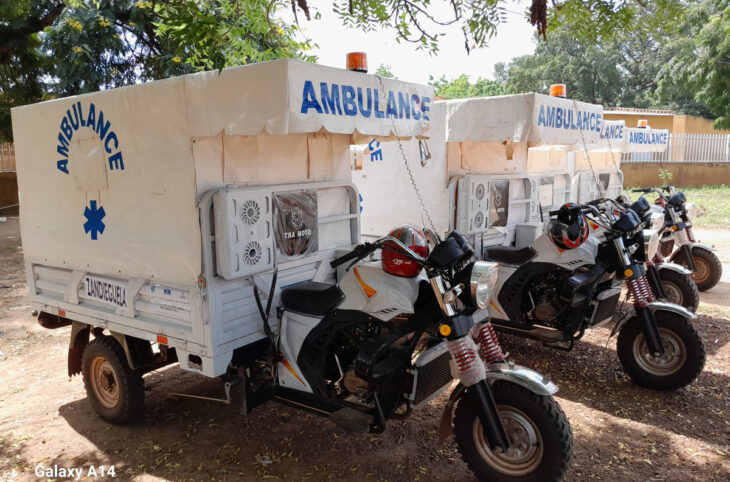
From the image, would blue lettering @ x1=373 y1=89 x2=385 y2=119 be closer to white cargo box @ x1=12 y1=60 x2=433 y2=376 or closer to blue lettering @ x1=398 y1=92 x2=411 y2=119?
white cargo box @ x1=12 y1=60 x2=433 y2=376

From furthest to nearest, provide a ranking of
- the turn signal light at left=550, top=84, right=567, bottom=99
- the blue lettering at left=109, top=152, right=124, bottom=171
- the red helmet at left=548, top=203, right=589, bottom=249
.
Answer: the turn signal light at left=550, top=84, right=567, bottom=99 → the red helmet at left=548, top=203, right=589, bottom=249 → the blue lettering at left=109, top=152, right=124, bottom=171

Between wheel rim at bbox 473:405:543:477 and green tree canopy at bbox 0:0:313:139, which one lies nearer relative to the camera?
wheel rim at bbox 473:405:543:477

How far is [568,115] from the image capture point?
519 centimetres

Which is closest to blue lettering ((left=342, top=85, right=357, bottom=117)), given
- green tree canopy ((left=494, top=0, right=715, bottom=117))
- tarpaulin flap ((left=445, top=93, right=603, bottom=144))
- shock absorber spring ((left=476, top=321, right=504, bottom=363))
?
shock absorber spring ((left=476, top=321, right=504, bottom=363))

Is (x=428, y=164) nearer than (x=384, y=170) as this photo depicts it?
Yes

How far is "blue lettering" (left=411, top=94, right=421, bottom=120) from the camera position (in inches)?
140

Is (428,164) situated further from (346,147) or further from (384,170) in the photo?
(346,147)

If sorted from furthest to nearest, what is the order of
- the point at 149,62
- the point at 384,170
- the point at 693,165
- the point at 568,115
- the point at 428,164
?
the point at 693,165 < the point at 149,62 < the point at 384,170 < the point at 428,164 < the point at 568,115

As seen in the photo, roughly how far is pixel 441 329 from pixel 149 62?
36.2 ft

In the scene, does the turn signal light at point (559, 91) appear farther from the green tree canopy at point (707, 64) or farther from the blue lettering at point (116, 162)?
the green tree canopy at point (707, 64)

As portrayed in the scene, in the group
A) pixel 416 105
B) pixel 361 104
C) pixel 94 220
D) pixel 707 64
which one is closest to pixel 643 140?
pixel 416 105

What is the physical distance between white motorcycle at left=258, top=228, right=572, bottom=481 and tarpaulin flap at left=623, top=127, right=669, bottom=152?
5820 millimetres

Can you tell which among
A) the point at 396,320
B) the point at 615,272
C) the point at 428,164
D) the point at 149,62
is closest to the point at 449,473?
the point at 396,320

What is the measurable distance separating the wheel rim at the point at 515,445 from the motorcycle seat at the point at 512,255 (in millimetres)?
2005
